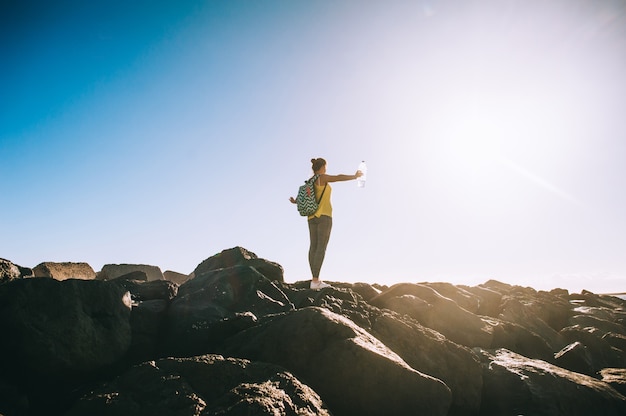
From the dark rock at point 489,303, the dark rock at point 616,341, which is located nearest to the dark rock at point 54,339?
the dark rock at point 489,303

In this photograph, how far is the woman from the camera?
735cm

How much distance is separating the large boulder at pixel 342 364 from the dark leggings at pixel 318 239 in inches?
126

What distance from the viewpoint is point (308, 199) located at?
293 inches

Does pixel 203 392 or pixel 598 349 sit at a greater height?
pixel 203 392

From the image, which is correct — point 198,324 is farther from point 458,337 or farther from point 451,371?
point 458,337

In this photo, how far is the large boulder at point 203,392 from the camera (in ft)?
8.25

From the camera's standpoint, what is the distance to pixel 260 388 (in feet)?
9.08

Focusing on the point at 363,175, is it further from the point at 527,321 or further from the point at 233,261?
the point at 527,321

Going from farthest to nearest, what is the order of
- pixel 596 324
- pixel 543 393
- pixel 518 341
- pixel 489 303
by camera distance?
pixel 596 324 → pixel 489 303 → pixel 518 341 → pixel 543 393

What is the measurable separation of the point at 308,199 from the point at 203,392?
498cm

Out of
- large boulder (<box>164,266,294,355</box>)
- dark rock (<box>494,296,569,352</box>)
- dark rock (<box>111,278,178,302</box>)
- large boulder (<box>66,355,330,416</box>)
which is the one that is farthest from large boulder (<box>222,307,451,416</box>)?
dark rock (<box>494,296,569,352</box>)

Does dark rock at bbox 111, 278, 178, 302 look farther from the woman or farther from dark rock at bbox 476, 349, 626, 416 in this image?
dark rock at bbox 476, 349, 626, 416

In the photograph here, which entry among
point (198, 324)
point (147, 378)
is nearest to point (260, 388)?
point (147, 378)

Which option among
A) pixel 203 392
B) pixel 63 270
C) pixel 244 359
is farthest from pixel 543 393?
pixel 63 270
